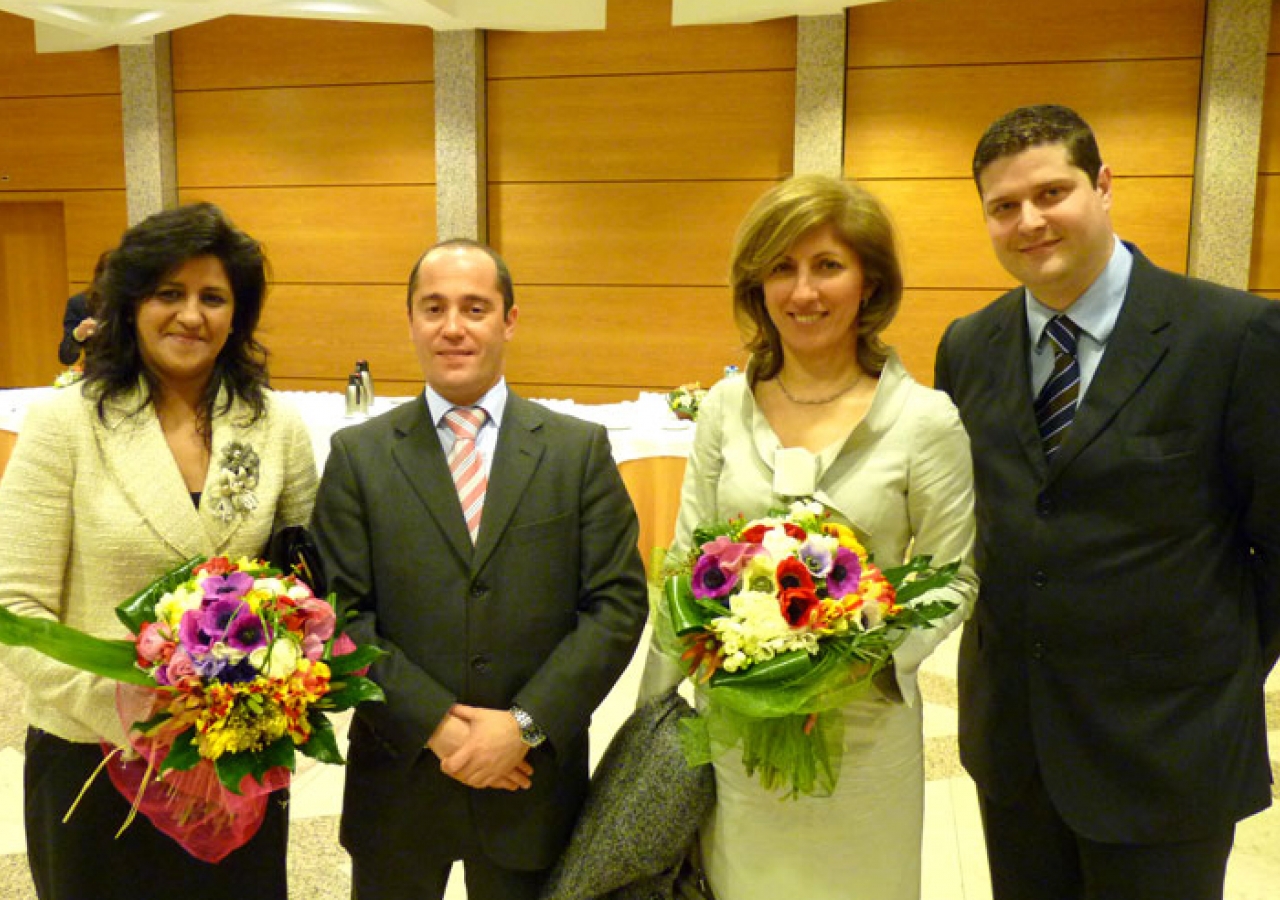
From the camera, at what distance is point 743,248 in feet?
5.93

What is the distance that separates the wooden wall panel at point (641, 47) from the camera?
7340 millimetres

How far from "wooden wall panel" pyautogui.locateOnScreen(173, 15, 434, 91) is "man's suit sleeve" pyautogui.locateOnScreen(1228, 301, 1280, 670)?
24.0ft

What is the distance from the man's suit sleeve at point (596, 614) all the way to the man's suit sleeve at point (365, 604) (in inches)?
6.9

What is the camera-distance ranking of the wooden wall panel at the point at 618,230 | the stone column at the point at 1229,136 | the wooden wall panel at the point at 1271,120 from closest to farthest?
the stone column at the point at 1229,136 < the wooden wall panel at the point at 1271,120 < the wooden wall panel at the point at 618,230

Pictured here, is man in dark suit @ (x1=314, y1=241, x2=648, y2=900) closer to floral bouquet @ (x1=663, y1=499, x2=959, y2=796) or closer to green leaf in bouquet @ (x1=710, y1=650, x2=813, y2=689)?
floral bouquet @ (x1=663, y1=499, x2=959, y2=796)

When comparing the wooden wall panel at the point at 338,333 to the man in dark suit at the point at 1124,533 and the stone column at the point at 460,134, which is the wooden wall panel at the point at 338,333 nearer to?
the stone column at the point at 460,134

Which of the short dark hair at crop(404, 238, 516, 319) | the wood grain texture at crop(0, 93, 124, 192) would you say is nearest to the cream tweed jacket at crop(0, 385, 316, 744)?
the short dark hair at crop(404, 238, 516, 319)

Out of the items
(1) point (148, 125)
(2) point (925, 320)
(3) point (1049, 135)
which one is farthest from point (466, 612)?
(1) point (148, 125)

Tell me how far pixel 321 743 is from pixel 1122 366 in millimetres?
1525

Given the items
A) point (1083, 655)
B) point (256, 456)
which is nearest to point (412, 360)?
point (256, 456)

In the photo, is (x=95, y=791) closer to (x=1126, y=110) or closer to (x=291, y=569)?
(x=291, y=569)

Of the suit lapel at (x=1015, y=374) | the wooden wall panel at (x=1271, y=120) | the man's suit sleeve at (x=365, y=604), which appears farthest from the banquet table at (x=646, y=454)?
the wooden wall panel at (x=1271, y=120)

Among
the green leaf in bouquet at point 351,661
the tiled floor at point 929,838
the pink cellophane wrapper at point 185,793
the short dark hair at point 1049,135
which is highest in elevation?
the short dark hair at point 1049,135

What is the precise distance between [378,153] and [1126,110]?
5598 millimetres
